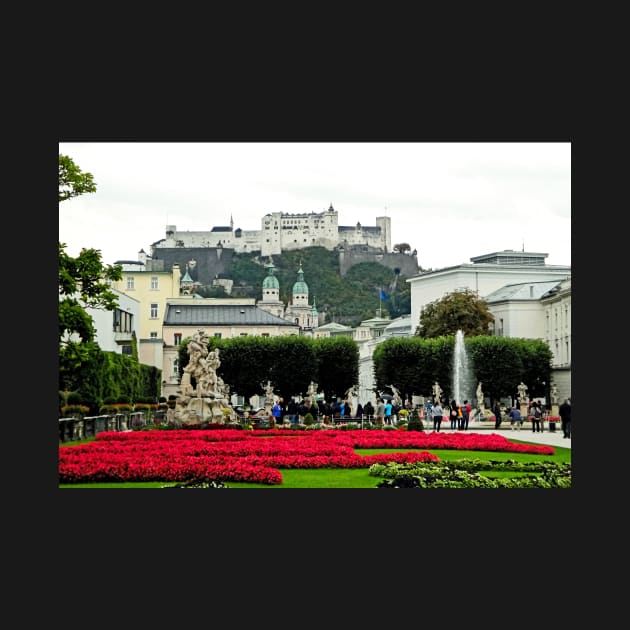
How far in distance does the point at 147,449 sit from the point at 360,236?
147 meters

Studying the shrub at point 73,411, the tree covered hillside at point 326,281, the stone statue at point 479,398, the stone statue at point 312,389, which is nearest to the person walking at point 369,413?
the stone statue at point 479,398

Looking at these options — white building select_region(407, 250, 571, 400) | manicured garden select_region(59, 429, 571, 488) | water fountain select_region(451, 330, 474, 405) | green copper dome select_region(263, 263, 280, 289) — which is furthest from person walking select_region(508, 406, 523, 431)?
green copper dome select_region(263, 263, 280, 289)

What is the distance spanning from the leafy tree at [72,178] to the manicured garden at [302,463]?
5.82 metres

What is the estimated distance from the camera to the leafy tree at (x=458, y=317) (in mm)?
78500

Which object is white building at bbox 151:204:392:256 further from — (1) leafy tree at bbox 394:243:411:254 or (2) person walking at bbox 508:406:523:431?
(2) person walking at bbox 508:406:523:431

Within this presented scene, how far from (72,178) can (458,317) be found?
54.5m

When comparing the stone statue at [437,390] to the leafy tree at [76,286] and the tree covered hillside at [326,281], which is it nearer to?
the leafy tree at [76,286]

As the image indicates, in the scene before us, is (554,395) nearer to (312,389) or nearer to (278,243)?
(312,389)

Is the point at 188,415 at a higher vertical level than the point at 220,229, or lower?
lower

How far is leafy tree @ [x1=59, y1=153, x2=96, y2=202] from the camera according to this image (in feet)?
87.6

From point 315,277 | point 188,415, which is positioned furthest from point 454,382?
point 315,277

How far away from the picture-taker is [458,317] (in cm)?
7912

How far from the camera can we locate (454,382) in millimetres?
61625

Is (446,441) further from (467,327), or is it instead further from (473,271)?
(473,271)
